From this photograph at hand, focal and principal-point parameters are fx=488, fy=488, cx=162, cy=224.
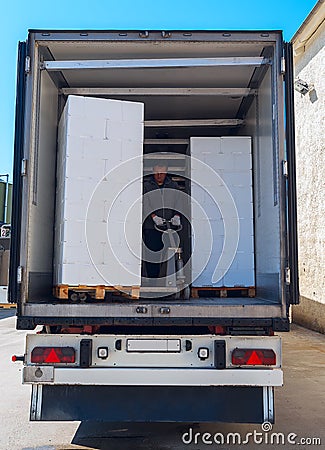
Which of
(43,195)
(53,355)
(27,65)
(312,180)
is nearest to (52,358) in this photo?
(53,355)

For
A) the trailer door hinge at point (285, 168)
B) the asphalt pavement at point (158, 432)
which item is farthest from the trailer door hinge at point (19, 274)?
the trailer door hinge at point (285, 168)

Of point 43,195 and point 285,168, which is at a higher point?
point 285,168

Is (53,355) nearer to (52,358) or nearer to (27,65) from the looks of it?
(52,358)

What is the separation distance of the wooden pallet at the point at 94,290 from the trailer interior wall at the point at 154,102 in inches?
8.0

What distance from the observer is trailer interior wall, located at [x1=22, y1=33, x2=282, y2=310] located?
374 centimetres

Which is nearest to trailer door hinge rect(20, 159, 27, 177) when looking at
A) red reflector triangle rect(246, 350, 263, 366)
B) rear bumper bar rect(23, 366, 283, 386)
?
rear bumper bar rect(23, 366, 283, 386)

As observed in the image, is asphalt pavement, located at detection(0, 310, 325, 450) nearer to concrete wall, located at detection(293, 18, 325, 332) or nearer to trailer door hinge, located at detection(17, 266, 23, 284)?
trailer door hinge, located at detection(17, 266, 23, 284)

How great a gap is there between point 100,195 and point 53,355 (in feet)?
4.20

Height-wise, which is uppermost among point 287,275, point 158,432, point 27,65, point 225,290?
point 27,65

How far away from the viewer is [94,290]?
3.87m

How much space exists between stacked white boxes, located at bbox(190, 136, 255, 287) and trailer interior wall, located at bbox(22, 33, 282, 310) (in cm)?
11

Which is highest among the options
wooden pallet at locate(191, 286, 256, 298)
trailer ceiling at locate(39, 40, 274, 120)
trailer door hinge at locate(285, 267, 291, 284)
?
trailer ceiling at locate(39, 40, 274, 120)

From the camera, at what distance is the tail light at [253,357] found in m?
3.38

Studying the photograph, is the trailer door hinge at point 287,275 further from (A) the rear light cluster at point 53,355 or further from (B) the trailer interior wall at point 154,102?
(A) the rear light cluster at point 53,355
